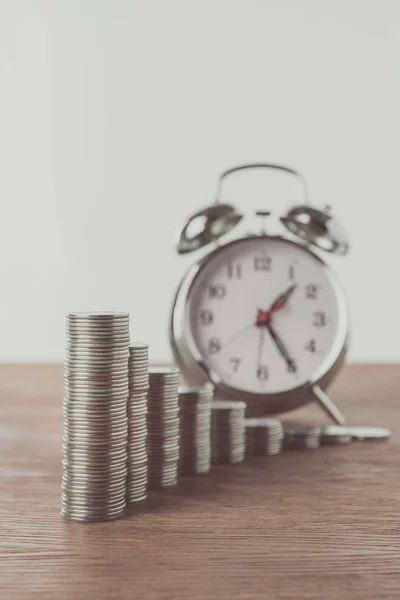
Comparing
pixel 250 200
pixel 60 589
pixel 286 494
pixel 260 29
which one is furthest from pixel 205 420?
pixel 260 29

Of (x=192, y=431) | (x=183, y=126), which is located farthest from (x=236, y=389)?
(x=183, y=126)

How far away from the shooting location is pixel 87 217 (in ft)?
12.7

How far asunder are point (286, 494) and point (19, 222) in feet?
10.2

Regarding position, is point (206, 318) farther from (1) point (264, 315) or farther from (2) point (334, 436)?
(2) point (334, 436)

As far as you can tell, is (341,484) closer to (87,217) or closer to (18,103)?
(87,217)

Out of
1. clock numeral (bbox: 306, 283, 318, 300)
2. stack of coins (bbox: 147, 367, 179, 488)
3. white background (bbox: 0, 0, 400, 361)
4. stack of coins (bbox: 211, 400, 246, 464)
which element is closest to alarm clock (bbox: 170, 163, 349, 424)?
clock numeral (bbox: 306, 283, 318, 300)

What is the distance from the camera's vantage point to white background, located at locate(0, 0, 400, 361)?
374 cm

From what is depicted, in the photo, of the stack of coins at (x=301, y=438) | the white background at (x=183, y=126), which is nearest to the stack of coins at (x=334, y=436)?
the stack of coins at (x=301, y=438)

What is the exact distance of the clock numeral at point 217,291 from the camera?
61.4 inches

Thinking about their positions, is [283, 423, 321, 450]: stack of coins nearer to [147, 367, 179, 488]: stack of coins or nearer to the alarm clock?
the alarm clock

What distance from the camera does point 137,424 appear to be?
3.33 ft

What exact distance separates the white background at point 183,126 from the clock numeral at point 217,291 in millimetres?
2166

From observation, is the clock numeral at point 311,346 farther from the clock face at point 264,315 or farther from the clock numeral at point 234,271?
the clock numeral at point 234,271

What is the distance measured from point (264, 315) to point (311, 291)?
10 centimetres
